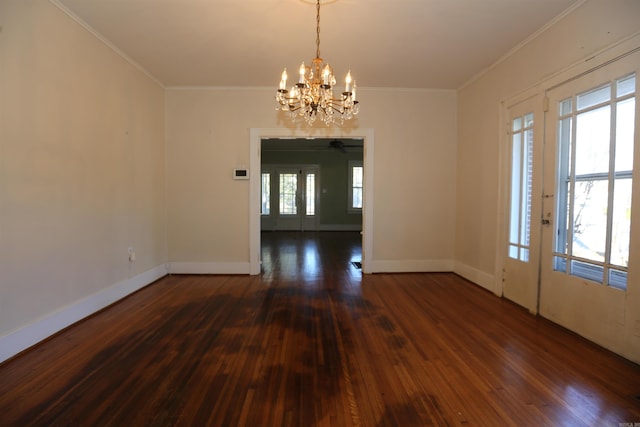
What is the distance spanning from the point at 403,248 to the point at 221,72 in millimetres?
3664

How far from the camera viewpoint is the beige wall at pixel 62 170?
2.23 m

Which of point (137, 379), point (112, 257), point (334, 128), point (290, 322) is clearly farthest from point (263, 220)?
point (137, 379)

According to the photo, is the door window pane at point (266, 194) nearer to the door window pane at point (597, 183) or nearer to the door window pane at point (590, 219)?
the door window pane at point (597, 183)

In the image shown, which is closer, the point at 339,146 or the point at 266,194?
the point at 339,146

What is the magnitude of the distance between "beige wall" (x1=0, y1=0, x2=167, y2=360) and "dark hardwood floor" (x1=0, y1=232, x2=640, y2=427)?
0.39 meters

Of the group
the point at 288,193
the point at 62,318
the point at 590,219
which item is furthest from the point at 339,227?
the point at 62,318

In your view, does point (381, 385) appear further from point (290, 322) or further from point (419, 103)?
point (419, 103)

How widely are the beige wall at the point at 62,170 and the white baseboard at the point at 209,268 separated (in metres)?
0.73

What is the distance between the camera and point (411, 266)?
4855 millimetres

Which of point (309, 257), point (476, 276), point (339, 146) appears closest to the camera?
point (476, 276)

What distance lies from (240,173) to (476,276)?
12.1 feet

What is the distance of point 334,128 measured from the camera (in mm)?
4676

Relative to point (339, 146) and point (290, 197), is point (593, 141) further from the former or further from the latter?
point (290, 197)

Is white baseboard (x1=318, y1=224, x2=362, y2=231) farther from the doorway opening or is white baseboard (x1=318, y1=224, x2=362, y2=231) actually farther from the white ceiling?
the white ceiling
